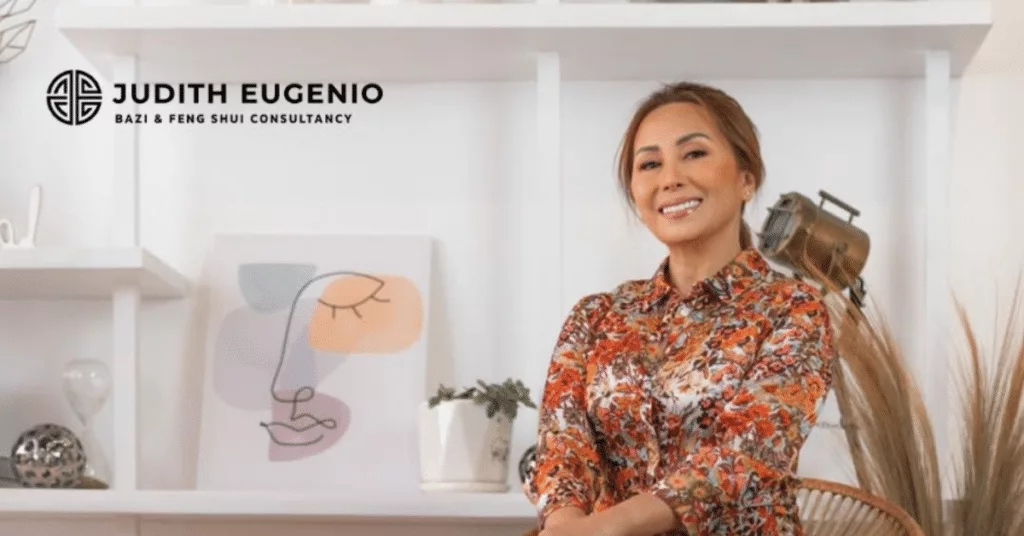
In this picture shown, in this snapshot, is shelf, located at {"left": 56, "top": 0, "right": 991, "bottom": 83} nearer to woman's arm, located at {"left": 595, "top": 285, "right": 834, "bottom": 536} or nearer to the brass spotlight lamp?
the brass spotlight lamp

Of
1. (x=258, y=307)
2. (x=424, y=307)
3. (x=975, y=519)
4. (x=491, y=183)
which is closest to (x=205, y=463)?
(x=258, y=307)

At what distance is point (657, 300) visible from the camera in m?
2.01

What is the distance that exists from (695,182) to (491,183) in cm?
100

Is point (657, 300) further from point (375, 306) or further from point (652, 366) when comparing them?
point (375, 306)

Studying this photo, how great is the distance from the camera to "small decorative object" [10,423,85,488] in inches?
106

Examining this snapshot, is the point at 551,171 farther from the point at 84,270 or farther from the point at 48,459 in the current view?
the point at 48,459

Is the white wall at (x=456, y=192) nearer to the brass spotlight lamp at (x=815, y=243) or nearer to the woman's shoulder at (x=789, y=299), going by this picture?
the brass spotlight lamp at (x=815, y=243)

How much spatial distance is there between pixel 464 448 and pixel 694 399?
0.84 metres

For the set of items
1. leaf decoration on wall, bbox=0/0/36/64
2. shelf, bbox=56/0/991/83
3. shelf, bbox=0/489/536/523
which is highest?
leaf decoration on wall, bbox=0/0/36/64

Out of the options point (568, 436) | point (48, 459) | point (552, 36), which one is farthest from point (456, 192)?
point (568, 436)

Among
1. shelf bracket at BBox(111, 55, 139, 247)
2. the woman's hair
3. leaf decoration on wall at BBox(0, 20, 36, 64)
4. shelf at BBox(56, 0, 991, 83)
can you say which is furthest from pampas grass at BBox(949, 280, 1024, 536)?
leaf decoration on wall at BBox(0, 20, 36, 64)

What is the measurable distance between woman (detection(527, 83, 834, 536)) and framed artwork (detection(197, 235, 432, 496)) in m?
0.86

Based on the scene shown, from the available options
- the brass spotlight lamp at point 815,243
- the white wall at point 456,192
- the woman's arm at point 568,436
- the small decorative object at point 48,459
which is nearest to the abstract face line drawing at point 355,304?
the white wall at point 456,192

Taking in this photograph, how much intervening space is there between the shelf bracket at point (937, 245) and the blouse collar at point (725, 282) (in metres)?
0.78
